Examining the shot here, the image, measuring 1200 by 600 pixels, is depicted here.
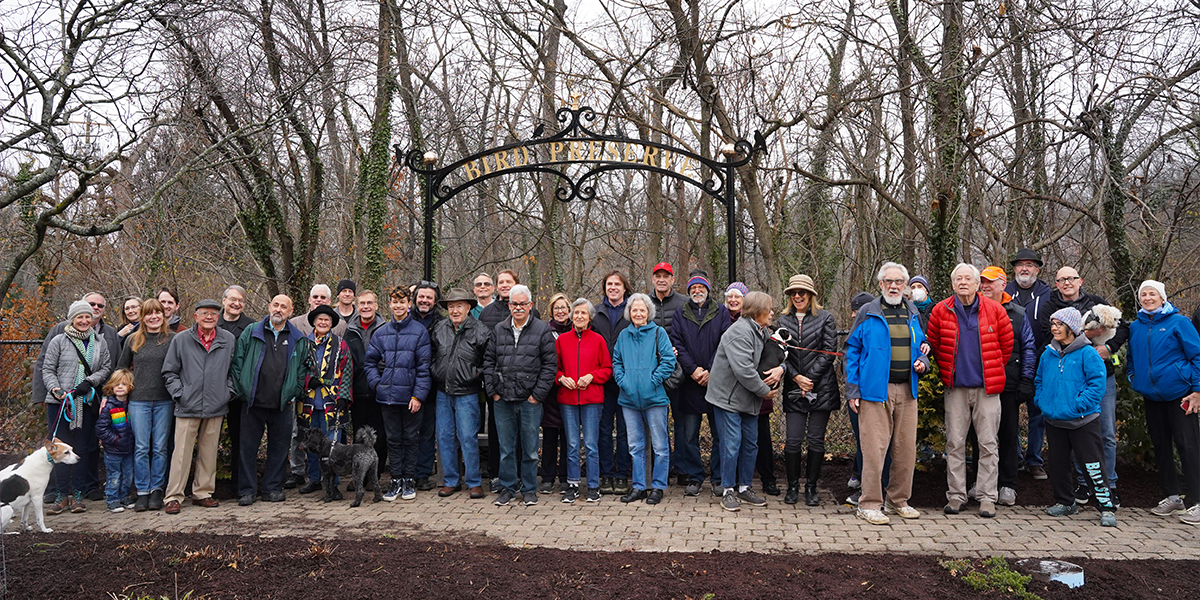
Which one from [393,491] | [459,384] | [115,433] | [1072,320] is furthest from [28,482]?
[1072,320]

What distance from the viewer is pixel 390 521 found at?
19.6ft

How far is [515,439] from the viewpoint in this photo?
264 inches

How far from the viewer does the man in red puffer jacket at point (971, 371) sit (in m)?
5.95

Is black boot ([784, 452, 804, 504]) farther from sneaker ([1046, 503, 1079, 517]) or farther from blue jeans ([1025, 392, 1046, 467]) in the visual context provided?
blue jeans ([1025, 392, 1046, 467])

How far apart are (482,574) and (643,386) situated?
239 cm

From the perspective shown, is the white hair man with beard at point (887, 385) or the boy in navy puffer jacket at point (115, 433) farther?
the boy in navy puffer jacket at point (115, 433)

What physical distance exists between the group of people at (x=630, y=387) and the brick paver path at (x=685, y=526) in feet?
0.65

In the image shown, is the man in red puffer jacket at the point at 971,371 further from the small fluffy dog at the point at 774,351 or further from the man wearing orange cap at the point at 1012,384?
the small fluffy dog at the point at 774,351

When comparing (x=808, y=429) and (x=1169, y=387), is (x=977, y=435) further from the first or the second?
(x=1169, y=387)

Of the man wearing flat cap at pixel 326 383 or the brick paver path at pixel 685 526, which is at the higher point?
the man wearing flat cap at pixel 326 383

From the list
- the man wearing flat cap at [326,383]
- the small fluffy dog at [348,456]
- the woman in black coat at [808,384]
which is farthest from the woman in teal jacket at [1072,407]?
the man wearing flat cap at [326,383]

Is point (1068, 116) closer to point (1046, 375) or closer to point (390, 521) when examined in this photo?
point (1046, 375)

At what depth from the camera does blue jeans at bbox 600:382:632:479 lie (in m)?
6.98

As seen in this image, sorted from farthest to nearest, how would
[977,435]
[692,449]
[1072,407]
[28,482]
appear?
[692,449] < [977,435] < [1072,407] < [28,482]
